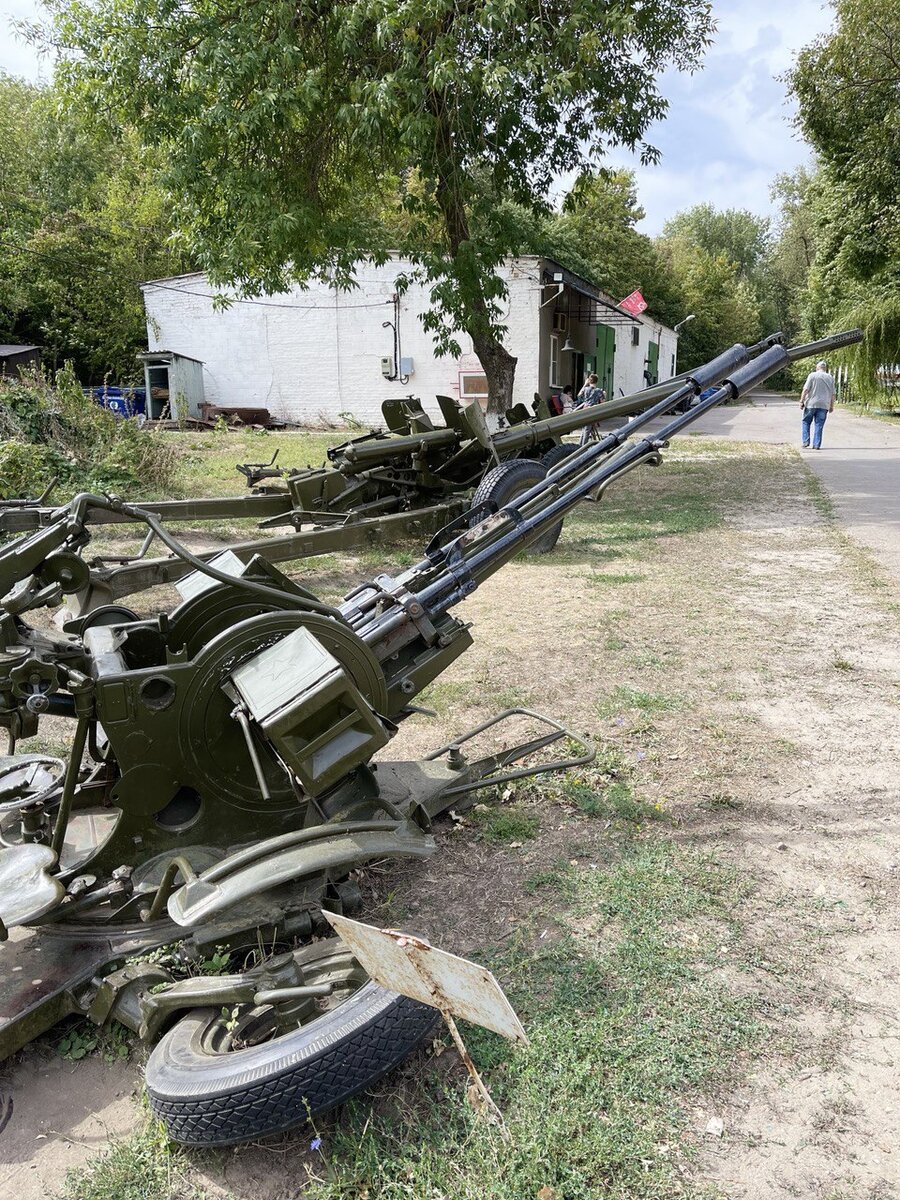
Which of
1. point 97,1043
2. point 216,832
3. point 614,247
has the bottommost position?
point 97,1043

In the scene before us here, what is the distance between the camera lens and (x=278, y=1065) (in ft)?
7.43

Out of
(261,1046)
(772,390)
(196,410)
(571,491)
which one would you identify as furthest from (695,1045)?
(772,390)

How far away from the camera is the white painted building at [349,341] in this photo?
951 inches

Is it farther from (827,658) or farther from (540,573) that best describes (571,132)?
(827,658)

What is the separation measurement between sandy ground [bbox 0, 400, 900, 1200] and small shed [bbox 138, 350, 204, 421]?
19961mm

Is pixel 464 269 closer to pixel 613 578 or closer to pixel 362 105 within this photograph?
pixel 362 105

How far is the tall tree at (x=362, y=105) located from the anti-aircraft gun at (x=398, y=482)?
3070mm

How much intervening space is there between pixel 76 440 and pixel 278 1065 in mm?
11892

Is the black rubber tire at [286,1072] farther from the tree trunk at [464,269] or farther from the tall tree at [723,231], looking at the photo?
the tall tree at [723,231]

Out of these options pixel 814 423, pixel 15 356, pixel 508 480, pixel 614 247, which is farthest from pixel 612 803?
pixel 614 247

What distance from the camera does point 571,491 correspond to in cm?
407

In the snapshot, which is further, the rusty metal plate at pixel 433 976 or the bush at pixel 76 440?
the bush at pixel 76 440

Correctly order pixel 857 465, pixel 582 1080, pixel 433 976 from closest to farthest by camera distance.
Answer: pixel 433 976 < pixel 582 1080 < pixel 857 465

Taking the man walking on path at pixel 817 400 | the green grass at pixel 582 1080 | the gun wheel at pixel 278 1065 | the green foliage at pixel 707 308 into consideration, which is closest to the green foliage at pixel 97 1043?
the gun wheel at pixel 278 1065
